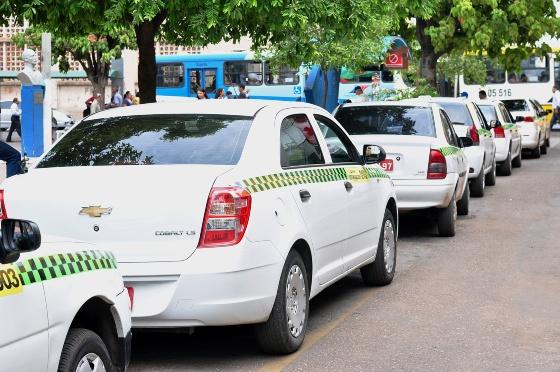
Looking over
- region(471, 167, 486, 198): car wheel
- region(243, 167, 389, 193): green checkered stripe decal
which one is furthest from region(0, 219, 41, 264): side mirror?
region(471, 167, 486, 198): car wheel

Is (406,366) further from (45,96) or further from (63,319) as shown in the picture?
(45,96)

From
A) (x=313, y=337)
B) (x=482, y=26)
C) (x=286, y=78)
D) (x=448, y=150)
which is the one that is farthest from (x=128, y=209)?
(x=286, y=78)

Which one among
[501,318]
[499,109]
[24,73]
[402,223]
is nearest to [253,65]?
[499,109]

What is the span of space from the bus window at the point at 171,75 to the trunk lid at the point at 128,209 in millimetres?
34034

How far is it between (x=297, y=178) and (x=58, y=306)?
3170 millimetres

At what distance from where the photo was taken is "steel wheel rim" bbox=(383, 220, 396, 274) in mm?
9559

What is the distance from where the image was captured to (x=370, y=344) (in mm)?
7355

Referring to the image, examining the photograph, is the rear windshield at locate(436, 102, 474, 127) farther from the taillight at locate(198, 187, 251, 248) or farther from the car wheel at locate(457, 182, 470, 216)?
the taillight at locate(198, 187, 251, 248)

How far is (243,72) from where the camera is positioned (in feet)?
127

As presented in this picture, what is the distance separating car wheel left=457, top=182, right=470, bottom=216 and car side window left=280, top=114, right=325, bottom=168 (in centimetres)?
726

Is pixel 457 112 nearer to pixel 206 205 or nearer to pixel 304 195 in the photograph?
pixel 304 195

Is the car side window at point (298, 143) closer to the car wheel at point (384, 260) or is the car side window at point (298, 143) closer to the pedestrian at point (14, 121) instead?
the car wheel at point (384, 260)

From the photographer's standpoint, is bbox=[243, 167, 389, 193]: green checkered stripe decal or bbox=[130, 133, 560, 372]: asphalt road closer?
bbox=[243, 167, 389, 193]: green checkered stripe decal

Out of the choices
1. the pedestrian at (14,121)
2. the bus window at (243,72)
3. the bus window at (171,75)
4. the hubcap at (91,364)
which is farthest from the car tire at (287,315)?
the pedestrian at (14,121)
